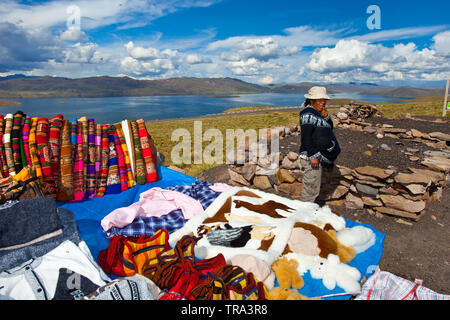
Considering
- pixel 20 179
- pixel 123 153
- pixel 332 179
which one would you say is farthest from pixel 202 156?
pixel 20 179

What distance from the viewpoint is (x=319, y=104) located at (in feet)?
13.1

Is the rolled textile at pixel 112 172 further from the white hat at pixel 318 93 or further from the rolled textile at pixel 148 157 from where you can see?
the white hat at pixel 318 93

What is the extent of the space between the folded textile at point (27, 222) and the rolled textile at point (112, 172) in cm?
192

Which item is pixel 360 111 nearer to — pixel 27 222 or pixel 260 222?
pixel 260 222

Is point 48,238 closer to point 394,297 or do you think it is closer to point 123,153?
point 123,153

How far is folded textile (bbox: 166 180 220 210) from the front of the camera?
4363mm

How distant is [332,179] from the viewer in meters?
5.21

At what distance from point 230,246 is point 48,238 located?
2.08m

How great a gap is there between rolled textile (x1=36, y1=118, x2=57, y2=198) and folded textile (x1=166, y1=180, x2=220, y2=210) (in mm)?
2067

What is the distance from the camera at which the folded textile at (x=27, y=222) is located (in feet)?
8.51

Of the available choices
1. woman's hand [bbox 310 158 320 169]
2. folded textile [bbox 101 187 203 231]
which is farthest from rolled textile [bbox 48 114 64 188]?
woman's hand [bbox 310 158 320 169]

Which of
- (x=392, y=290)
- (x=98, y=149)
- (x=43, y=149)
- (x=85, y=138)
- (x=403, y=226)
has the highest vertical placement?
(x=85, y=138)

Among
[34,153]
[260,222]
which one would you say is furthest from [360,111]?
[34,153]

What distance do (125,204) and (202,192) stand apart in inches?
55.3
